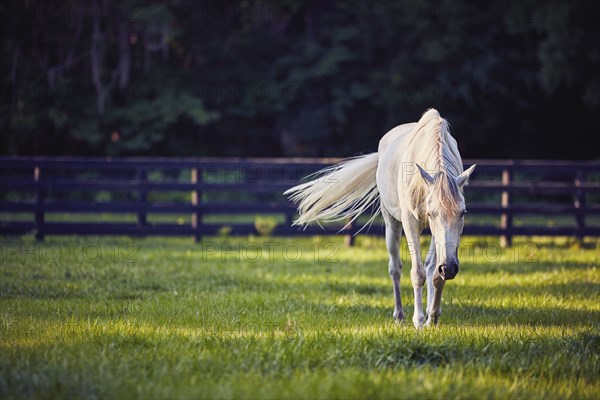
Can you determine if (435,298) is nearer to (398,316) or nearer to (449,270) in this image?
(398,316)

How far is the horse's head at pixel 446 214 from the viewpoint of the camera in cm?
559

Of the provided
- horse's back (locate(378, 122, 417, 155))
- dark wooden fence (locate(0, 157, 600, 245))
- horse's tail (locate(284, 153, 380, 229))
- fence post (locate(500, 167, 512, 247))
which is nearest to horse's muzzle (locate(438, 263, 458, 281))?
horse's back (locate(378, 122, 417, 155))

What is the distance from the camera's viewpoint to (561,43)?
75.9 feet

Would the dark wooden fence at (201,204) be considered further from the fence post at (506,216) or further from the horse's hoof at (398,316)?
the horse's hoof at (398,316)

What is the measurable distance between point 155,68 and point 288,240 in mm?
15487

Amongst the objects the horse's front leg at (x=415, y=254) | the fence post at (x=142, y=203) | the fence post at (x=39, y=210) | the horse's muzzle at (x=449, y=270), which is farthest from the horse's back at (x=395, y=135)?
the fence post at (x=39, y=210)

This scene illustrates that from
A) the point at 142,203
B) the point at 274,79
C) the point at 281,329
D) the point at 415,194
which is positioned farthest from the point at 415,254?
the point at 274,79

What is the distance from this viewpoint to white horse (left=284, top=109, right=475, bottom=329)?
5723mm

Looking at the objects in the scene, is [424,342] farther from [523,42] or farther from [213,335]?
[523,42]

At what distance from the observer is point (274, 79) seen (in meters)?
27.7

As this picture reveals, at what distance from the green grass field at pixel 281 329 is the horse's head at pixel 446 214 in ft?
2.01

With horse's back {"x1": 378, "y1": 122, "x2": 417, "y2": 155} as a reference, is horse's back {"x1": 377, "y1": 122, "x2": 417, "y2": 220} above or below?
below

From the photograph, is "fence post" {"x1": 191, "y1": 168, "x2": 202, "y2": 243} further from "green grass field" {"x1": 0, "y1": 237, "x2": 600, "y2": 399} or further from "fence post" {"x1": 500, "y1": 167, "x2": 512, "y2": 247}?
"fence post" {"x1": 500, "y1": 167, "x2": 512, "y2": 247}

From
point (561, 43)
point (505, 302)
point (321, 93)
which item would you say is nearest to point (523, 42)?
point (561, 43)
